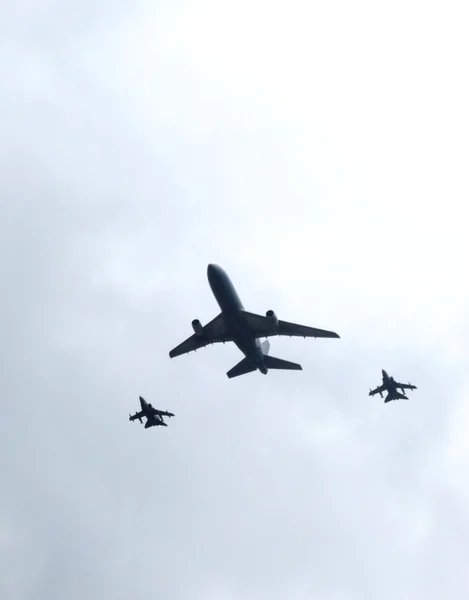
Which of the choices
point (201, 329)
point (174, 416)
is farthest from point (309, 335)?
point (174, 416)

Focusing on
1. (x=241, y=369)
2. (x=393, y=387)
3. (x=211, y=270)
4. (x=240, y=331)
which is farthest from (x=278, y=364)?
(x=393, y=387)

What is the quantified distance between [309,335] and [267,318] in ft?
17.5

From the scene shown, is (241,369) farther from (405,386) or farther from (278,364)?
(405,386)

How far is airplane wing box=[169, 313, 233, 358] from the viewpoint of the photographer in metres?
81.5

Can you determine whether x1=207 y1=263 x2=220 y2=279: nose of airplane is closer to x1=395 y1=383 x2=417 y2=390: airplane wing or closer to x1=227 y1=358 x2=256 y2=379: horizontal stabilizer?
x1=227 y1=358 x2=256 y2=379: horizontal stabilizer

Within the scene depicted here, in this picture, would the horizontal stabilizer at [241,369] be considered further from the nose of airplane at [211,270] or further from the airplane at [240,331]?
the nose of airplane at [211,270]

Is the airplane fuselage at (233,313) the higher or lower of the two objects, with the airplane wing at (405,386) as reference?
lower

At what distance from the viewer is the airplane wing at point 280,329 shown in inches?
3081

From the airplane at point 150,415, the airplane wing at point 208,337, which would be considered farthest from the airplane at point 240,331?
the airplane at point 150,415

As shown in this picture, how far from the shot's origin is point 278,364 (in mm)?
84125

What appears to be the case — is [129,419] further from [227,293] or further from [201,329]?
[227,293]

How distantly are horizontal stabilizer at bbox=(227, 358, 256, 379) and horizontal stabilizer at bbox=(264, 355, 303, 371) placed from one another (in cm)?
191

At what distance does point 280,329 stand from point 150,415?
83.0 ft

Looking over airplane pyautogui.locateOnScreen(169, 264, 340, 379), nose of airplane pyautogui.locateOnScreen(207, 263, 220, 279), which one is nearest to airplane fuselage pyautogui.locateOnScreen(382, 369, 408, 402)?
airplane pyautogui.locateOnScreen(169, 264, 340, 379)
